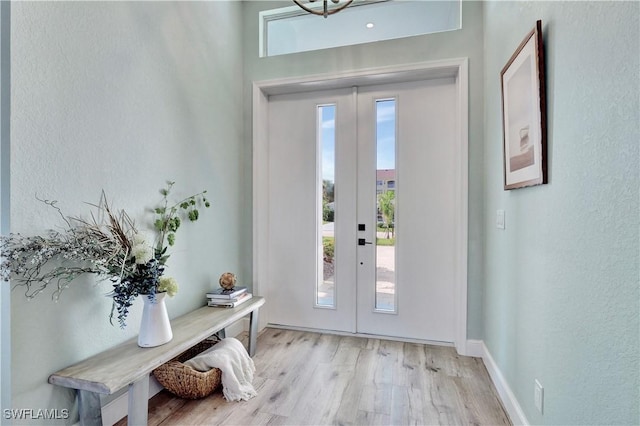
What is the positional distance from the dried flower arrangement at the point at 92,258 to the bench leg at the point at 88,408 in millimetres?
332

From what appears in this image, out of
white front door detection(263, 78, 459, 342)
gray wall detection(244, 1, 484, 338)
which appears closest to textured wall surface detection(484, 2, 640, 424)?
gray wall detection(244, 1, 484, 338)

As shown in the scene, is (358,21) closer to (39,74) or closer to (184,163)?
(184,163)

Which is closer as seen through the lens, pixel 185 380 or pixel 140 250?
pixel 140 250

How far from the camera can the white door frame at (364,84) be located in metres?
2.57

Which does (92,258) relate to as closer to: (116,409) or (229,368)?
(116,409)

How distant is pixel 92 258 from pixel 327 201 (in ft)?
6.27

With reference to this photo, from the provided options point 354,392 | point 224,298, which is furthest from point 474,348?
point 224,298

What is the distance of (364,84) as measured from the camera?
290cm

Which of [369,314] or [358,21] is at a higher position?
[358,21]

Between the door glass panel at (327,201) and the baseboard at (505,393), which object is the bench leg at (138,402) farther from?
the baseboard at (505,393)

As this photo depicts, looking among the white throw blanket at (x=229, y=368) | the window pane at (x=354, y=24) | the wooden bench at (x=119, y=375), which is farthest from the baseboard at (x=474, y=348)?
the window pane at (x=354, y=24)

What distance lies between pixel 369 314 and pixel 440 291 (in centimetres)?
65

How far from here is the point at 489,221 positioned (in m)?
2.38

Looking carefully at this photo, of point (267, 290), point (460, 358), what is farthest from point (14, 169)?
point (460, 358)
